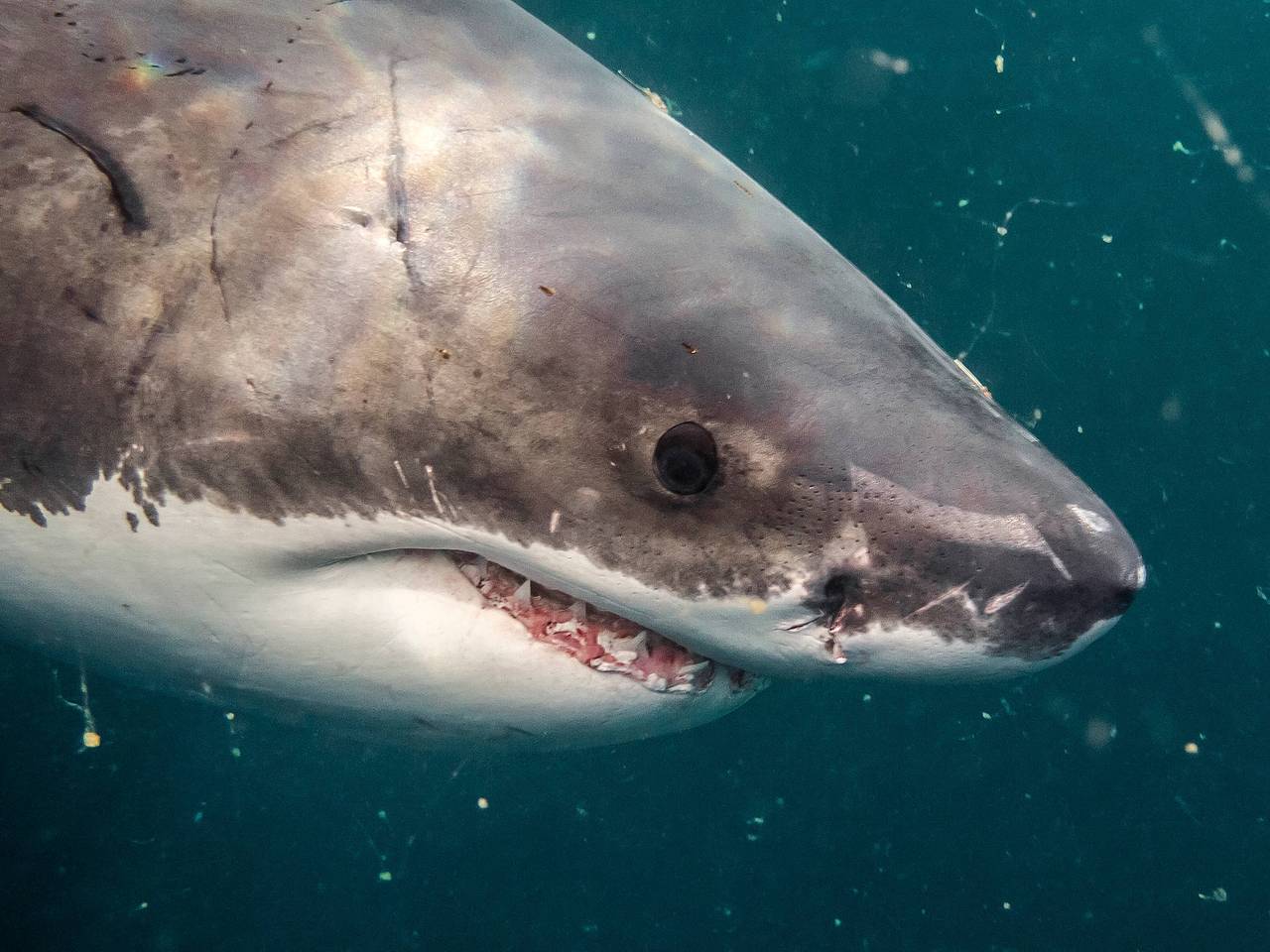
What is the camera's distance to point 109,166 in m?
1.92

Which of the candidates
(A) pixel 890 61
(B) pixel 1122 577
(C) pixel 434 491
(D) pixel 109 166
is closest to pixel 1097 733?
(A) pixel 890 61

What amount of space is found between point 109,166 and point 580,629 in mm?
1304

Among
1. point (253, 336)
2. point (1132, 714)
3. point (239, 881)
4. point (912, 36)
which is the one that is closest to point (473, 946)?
point (239, 881)

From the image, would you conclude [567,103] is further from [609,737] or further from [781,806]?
[781,806]

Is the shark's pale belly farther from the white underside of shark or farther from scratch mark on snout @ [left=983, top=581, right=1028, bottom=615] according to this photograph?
scratch mark on snout @ [left=983, top=581, right=1028, bottom=615]

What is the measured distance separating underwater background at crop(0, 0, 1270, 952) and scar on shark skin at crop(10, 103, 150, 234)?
555 centimetres

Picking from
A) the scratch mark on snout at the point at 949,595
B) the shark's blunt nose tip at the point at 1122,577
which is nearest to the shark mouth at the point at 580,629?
the scratch mark on snout at the point at 949,595

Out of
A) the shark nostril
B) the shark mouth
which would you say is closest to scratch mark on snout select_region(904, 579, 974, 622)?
the shark nostril

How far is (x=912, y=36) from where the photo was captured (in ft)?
25.3

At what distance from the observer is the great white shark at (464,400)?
1.83 meters

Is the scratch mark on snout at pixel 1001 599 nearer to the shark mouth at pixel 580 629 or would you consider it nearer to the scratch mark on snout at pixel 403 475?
the shark mouth at pixel 580 629

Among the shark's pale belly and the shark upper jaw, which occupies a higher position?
the shark upper jaw

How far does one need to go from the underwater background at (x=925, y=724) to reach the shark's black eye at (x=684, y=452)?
546 cm

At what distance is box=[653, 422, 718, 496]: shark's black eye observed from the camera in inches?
72.6
